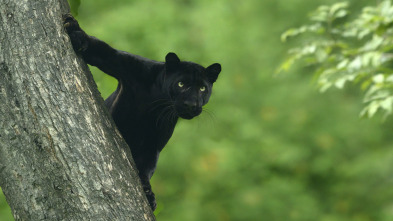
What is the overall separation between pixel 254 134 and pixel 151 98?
23.8 ft

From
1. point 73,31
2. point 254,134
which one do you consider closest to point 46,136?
point 73,31

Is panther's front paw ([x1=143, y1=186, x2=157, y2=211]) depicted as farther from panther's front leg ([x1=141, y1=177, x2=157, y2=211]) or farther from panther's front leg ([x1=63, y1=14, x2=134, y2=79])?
panther's front leg ([x1=63, y1=14, x2=134, y2=79])

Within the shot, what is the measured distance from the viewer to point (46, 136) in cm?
225

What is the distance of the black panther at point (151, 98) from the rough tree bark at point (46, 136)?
0.84 m

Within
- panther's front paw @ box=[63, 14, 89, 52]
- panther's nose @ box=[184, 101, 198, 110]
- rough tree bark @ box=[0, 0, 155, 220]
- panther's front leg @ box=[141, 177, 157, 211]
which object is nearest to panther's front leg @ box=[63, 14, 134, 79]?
panther's front paw @ box=[63, 14, 89, 52]

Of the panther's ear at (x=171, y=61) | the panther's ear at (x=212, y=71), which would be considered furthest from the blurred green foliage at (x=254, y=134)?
the panther's ear at (x=171, y=61)

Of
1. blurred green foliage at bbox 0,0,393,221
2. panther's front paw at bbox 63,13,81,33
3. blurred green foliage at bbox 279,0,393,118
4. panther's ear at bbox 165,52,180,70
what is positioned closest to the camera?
panther's front paw at bbox 63,13,81,33

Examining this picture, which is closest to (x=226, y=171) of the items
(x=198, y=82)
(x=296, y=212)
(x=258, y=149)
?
(x=258, y=149)

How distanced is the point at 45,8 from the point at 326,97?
8941 millimetres

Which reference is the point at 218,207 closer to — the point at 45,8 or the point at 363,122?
the point at 363,122

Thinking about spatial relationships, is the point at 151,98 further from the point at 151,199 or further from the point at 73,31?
the point at 73,31

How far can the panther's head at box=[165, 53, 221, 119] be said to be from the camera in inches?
130

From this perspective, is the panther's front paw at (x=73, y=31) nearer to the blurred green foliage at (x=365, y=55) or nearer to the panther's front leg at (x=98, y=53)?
the panther's front leg at (x=98, y=53)

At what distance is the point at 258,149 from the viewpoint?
10.7m
